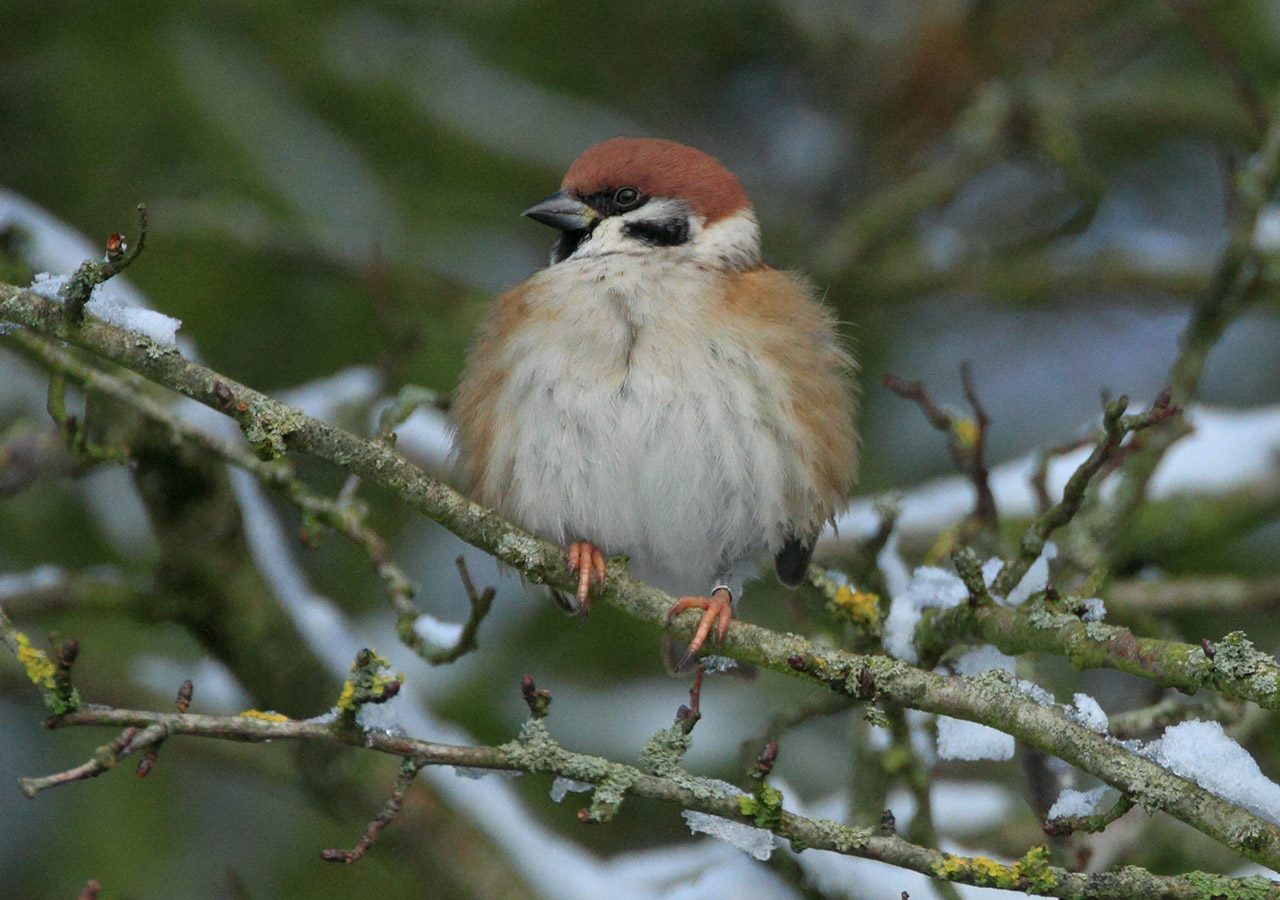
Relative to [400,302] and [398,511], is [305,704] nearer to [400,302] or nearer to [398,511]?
[398,511]

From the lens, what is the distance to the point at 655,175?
13.4ft

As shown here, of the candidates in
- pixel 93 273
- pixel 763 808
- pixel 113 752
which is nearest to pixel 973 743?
pixel 763 808

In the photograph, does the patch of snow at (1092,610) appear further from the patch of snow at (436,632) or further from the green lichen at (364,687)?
the patch of snow at (436,632)

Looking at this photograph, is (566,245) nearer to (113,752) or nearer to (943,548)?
(943,548)

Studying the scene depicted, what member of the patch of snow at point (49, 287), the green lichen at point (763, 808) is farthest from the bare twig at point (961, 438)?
the patch of snow at point (49, 287)

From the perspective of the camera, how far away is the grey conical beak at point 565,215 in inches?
156

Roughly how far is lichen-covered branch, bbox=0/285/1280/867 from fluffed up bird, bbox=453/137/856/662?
763 millimetres

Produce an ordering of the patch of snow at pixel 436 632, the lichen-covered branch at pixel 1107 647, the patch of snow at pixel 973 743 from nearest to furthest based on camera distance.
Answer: the lichen-covered branch at pixel 1107 647
the patch of snow at pixel 973 743
the patch of snow at pixel 436 632

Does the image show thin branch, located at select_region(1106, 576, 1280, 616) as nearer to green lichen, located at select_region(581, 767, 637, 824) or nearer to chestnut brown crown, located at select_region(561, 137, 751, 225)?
chestnut brown crown, located at select_region(561, 137, 751, 225)

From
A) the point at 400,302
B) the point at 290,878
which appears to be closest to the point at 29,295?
the point at 400,302

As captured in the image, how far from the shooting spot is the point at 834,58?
678cm

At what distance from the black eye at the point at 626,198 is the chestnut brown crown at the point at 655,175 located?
0.6 inches

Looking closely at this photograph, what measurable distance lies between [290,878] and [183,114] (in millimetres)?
2976

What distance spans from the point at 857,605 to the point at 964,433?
0.99 meters
